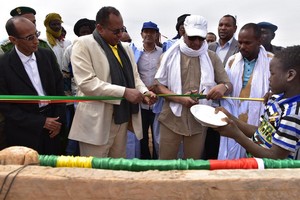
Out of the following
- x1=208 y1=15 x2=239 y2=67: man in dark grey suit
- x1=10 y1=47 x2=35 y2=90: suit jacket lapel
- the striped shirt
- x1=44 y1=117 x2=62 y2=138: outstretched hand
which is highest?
x1=208 y1=15 x2=239 y2=67: man in dark grey suit

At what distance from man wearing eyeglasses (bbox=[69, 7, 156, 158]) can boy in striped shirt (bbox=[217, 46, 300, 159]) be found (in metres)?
1.12

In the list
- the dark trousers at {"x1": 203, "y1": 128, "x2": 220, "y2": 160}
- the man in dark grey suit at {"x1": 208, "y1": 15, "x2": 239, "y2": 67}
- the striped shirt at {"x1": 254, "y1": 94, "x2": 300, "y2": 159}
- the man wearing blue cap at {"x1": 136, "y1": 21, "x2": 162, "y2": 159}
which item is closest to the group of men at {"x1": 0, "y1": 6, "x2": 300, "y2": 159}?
the striped shirt at {"x1": 254, "y1": 94, "x2": 300, "y2": 159}

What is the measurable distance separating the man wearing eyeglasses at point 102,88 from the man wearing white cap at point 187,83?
0.38m

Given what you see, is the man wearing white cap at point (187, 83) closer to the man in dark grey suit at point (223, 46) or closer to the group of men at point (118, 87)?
the group of men at point (118, 87)

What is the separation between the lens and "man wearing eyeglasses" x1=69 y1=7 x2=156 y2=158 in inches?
109

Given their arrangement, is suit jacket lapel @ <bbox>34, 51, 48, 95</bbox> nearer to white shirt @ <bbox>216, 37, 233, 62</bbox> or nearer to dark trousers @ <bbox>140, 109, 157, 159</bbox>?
dark trousers @ <bbox>140, 109, 157, 159</bbox>

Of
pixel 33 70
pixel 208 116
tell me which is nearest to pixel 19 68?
pixel 33 70

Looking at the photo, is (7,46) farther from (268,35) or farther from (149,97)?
(268,35)

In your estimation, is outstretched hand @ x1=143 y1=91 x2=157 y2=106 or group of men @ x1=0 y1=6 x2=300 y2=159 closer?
group of men @ x1=0 y1=6 x2=300 y2=159

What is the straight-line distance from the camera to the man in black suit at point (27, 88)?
2850 millimetres

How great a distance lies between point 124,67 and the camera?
304 centimetres

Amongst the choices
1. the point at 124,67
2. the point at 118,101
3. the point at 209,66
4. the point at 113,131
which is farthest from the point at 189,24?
the point at 113,131

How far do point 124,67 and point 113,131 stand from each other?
0.65 meters

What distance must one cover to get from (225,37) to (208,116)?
2.40 meters
